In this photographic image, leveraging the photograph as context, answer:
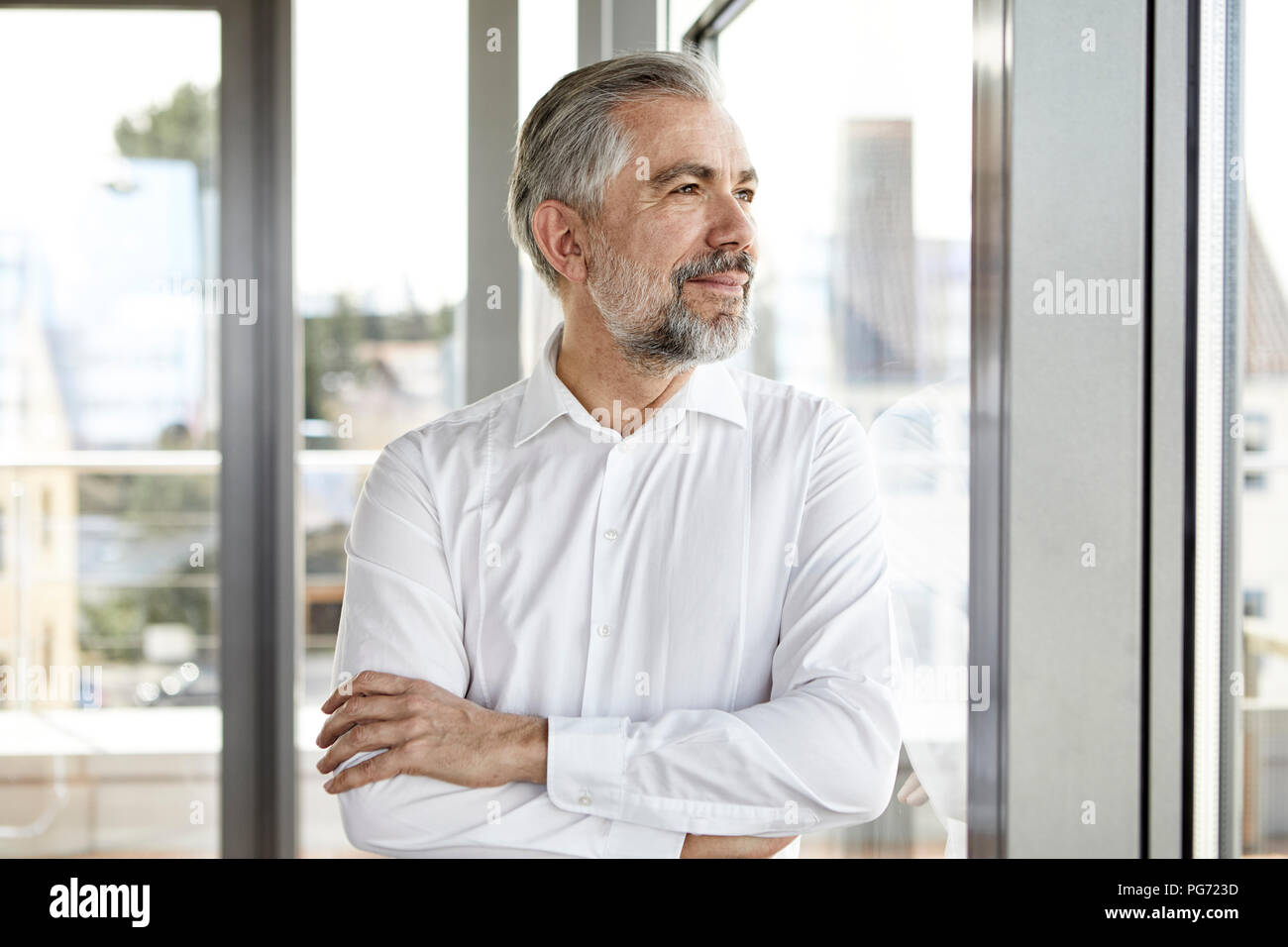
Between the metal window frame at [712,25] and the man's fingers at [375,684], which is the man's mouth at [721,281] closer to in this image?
the man's fingers at [375,684]

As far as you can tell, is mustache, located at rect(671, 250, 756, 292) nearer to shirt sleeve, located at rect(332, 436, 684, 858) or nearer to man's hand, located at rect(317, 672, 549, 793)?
shirt sleeve, located at rect(332, 436, 684, 858)

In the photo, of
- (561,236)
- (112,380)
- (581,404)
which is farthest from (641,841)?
(112,380)

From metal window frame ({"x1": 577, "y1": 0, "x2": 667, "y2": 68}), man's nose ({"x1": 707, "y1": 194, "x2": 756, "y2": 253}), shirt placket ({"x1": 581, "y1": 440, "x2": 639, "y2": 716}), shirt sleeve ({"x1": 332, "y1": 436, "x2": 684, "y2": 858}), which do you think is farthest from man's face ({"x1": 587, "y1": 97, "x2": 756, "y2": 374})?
metal window frame ({"x1": 577, "y1": 0, "x2": 667, "y2": 68})

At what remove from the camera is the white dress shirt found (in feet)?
3.49

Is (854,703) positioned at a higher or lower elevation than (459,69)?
lower

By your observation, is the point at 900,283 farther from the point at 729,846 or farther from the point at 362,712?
the point at 362,712

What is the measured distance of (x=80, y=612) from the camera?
7.01 ft

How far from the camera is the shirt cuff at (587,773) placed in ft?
3.49

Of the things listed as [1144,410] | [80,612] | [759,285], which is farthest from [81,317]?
[1144,410]

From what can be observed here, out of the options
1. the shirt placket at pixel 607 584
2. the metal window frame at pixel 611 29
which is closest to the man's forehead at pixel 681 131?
the shirt placket at pixel 607 584
